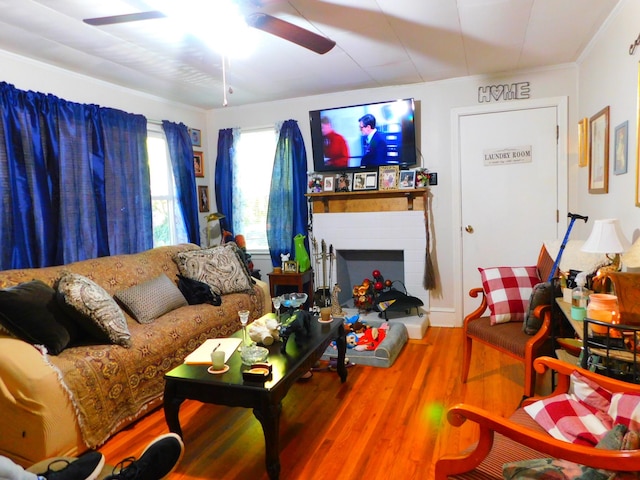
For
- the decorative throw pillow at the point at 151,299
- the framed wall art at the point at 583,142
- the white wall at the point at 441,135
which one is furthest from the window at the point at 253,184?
the framed wall art at the point at 583,142

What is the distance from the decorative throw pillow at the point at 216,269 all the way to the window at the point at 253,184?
0.96 metres

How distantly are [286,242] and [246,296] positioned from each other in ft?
3.38

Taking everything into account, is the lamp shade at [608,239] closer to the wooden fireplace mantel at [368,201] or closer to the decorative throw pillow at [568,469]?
the decorative throw pillow at [568,469]

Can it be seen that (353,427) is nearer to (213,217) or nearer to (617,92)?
(617,92)

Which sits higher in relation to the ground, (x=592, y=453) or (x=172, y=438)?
(x=592, y=453)

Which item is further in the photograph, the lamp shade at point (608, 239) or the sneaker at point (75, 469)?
the lamp shade at point (608, 239)

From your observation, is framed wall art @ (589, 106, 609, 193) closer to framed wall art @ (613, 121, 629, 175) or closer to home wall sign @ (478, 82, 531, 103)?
framed wall art @ (613, 121, 629, 175)

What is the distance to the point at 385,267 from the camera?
452 centimetres

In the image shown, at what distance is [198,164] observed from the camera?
15.7 feet

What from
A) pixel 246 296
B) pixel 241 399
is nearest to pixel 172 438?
pixel 241 399

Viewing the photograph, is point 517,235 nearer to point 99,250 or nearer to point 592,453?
point 592,453

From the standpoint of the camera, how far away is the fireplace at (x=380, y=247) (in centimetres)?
414

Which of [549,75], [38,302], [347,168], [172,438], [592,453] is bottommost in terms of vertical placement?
[172,438]

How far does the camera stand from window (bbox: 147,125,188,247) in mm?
4207
